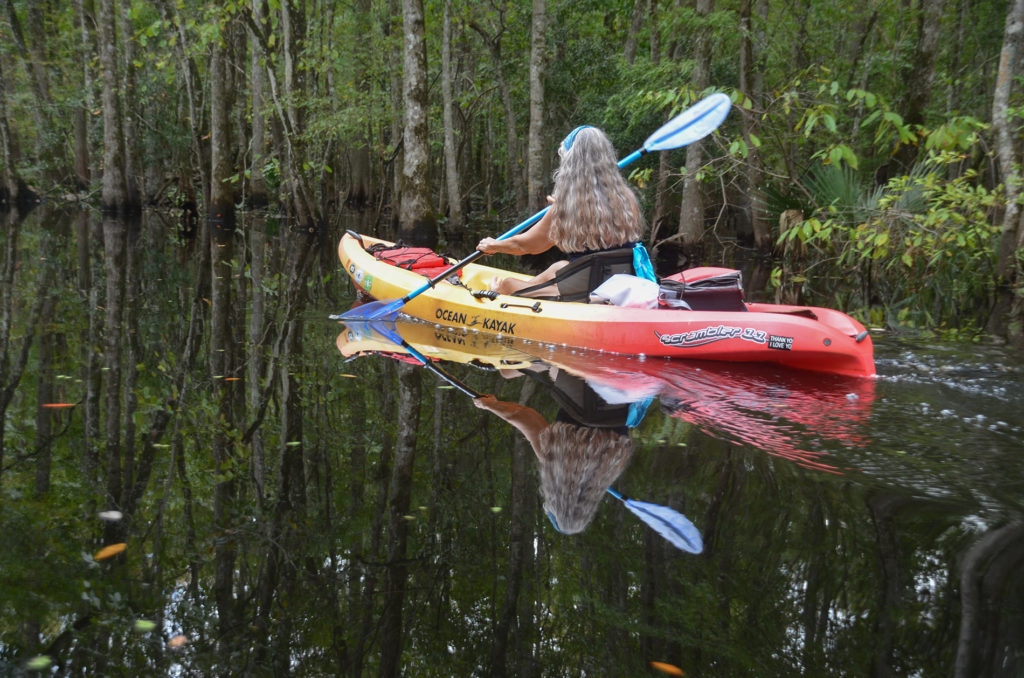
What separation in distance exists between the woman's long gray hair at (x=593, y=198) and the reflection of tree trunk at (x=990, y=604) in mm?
3636

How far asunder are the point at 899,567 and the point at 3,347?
5.21 meters

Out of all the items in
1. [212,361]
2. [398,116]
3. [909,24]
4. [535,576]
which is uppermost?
[909,24]

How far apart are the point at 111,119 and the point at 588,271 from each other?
12.5m

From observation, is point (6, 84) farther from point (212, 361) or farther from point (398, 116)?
point (212, 361)

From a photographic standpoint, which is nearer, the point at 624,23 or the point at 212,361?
the point at 212,361

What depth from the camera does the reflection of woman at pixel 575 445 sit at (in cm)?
307

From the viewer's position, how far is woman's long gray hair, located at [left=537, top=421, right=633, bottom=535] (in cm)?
299

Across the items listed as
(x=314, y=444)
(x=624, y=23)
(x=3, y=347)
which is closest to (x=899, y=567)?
(x=314, y=444)

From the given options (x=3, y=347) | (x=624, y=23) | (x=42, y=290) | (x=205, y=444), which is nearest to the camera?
(x=205, y=444)

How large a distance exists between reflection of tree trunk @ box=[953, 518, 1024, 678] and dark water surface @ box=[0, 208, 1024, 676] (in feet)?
0.03

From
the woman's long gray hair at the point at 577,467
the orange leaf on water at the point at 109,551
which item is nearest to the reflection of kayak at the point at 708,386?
the woman's long gray hair at the point at 577,467

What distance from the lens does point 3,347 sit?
523 centimetres

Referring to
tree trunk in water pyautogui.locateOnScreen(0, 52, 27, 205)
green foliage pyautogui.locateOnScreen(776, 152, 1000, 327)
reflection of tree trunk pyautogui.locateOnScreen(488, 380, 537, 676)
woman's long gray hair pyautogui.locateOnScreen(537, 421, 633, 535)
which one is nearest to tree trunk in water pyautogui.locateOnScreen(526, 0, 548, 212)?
green foliage pyautogui.locateOnScreen(776, 152, 1000, 327)

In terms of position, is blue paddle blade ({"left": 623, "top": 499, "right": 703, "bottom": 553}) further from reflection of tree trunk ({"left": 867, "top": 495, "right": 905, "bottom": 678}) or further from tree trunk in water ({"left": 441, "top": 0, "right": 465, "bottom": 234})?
tree trunk in water ({"left": 441, "top": 0, "right": 465, "bottom": 234})
